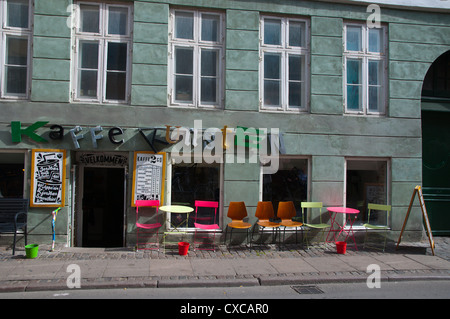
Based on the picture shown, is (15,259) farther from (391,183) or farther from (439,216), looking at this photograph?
(439,216)

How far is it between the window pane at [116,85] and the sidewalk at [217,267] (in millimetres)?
3511

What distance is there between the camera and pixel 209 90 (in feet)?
30.1

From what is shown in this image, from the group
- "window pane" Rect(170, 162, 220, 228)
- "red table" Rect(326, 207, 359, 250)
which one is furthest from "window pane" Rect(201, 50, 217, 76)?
"red table" Rect(326, 207, 359, 250)

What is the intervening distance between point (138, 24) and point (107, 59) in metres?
1.08

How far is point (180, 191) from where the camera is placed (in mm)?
8938

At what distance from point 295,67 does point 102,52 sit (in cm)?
469

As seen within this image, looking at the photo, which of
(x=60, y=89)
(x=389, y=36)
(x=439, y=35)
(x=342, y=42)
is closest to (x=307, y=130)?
(x=342, y=42)

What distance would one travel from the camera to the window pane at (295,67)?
950 cm

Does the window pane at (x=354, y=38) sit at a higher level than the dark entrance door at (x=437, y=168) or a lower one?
higher

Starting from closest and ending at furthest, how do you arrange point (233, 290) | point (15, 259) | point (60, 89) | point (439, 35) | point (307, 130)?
point (233, 290), point (15, 259), point (60, 89), point (307, 130), point (439, 35)

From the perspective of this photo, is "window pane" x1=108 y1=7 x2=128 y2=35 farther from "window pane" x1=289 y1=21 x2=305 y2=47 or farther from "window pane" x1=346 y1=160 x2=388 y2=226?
"window pane" x1=346 y1=160 x2=388 y2=226

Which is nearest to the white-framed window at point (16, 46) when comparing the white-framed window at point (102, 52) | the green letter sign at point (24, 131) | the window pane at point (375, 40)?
the green letter sign at point (24, 131)

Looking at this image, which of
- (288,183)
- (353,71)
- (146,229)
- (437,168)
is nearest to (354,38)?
(353,71)

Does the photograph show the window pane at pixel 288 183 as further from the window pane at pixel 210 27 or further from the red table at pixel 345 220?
the window pane at pixel 210 27
